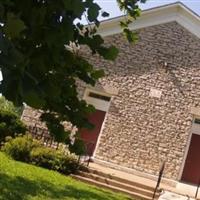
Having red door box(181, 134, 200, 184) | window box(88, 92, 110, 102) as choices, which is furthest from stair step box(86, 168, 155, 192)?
window box(88, 92, 110, 102)

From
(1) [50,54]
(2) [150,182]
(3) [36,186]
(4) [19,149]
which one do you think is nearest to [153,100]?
(2) [150,182]

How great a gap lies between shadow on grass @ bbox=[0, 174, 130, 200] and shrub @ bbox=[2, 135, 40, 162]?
299 cm

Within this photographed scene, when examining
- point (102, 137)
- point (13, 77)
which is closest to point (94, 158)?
point (102, 137)

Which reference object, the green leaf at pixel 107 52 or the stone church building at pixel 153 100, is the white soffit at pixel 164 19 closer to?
the stone church building at pixel 153 100

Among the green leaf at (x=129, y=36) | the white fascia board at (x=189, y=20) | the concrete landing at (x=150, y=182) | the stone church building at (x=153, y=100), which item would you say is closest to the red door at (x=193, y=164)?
the stone church building at (x=153, y=100)

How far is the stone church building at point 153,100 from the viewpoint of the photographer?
59.0 ft

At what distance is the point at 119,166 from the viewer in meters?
18.1

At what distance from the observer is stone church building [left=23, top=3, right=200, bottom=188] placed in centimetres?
1798

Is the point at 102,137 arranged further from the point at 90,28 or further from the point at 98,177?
the point at 90,28

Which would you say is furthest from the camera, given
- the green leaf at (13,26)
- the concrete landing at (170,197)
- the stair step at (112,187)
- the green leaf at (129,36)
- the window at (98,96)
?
the window at (98,96)

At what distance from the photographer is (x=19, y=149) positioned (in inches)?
577

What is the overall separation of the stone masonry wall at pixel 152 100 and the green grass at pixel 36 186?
4601 millimetres

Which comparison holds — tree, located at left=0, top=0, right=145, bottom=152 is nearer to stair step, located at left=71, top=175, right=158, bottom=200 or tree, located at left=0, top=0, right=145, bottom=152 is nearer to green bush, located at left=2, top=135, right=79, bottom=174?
stair step, located at left=71, top=175, right=158, bottom=200

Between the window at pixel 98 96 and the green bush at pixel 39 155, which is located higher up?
the window at pixel 98 96
